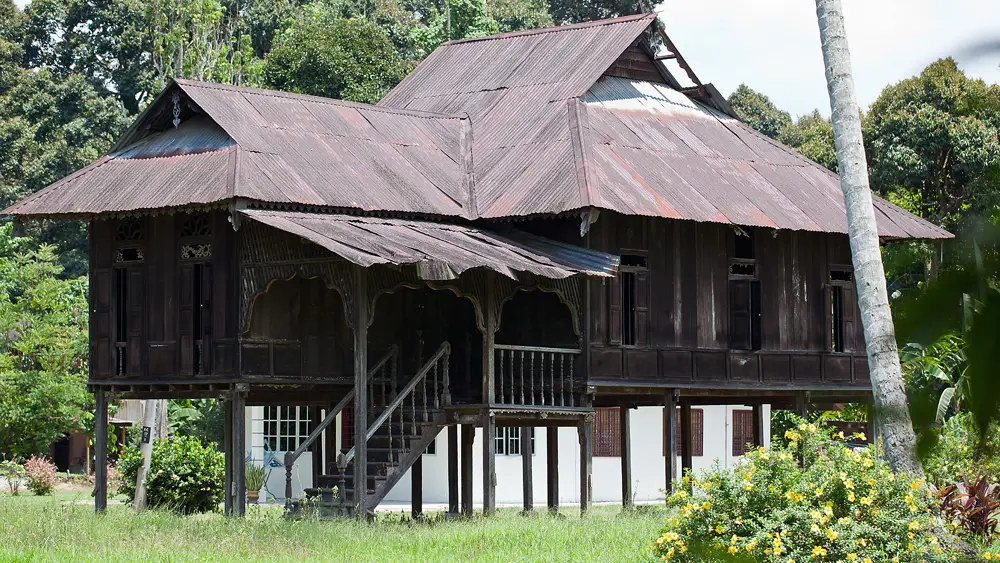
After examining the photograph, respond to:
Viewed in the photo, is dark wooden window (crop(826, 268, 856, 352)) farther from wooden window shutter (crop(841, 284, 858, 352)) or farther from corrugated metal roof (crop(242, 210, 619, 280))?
corrugated metal roof (crop(242, 210, 619, 280))

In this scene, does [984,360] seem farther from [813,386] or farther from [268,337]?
[813,386]

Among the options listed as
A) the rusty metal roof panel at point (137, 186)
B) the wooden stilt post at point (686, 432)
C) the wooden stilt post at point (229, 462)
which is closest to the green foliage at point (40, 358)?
the rusty metal roof panel at point (137, 186)

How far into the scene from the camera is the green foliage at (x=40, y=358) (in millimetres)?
32281

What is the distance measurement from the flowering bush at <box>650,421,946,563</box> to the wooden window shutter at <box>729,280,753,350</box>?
8302 millimetres

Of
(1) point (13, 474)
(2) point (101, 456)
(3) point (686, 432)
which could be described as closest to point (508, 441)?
(3) point (686, 432)

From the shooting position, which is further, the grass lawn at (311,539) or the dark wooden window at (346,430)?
the dark wooden window at (346,430)

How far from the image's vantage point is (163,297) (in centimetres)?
1961

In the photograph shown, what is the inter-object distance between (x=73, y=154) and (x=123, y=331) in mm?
23613

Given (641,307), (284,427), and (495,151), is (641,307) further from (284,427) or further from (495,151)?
(284,427)

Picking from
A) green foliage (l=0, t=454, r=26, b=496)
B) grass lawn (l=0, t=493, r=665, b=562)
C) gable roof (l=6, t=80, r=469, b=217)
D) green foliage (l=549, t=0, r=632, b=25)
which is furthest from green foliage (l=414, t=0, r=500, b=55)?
grass lawn (l=0, t=493, r=665, b=562)

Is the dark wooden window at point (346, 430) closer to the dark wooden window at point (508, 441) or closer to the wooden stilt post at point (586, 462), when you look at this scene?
the dark wooden window at point (508, 441)

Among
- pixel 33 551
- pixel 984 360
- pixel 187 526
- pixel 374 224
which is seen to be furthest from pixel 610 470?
pixel 984 360

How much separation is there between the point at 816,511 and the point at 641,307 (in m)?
8.29

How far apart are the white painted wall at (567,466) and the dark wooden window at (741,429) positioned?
535 mm
